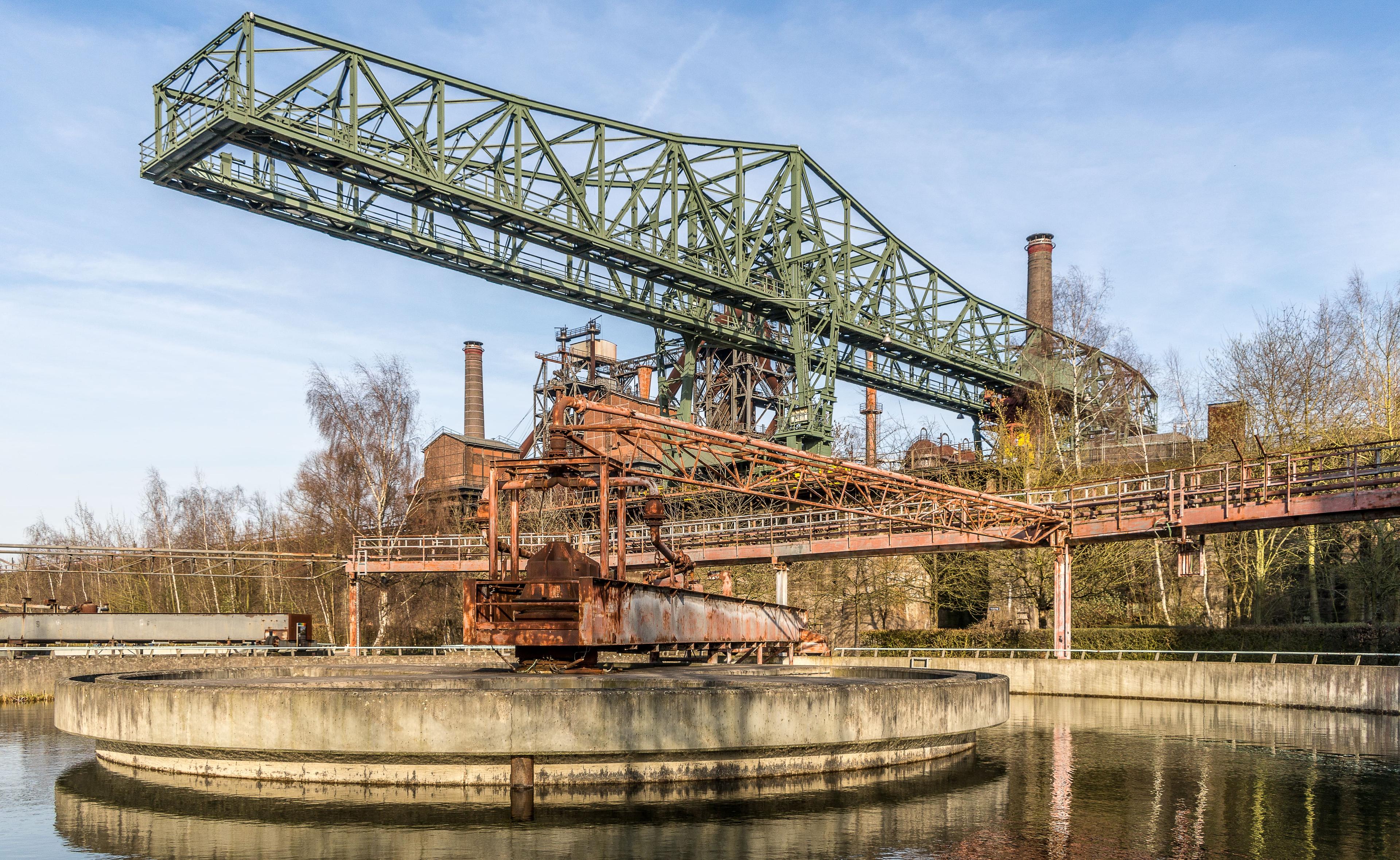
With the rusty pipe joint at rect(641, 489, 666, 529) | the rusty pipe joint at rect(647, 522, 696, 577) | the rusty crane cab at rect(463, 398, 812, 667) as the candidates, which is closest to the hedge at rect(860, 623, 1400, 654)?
the rusty pipe joint at rect(647, 522, 696, 577)

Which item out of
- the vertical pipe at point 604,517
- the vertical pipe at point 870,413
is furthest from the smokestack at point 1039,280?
the vertical pipe at point 604,517

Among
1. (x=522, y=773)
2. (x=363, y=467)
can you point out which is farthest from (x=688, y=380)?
(x=522, y=773)

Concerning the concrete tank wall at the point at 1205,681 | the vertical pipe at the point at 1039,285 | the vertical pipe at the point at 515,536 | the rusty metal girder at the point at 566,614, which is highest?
the vertical pipe at the point at 1039,285

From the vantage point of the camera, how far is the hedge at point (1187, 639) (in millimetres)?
27656

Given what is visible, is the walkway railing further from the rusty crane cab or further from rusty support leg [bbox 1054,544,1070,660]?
the rusty crane cab

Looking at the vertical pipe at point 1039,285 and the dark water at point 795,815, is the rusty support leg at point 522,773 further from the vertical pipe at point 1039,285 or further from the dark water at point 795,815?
the vertical pipe at point 1039,285

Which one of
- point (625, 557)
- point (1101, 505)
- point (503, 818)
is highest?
point (1101, 505)

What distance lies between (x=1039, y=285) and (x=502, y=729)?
5816 centimetres

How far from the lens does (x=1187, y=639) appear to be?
3089cm

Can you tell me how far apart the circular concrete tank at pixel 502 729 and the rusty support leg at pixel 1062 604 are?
58.9ft

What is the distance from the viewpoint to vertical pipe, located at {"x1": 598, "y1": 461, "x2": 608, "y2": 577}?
1669 cm

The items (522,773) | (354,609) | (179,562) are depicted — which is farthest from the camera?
(179,562)

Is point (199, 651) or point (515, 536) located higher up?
point (515, 536)

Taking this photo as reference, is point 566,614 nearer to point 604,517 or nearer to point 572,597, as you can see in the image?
point 572,597
